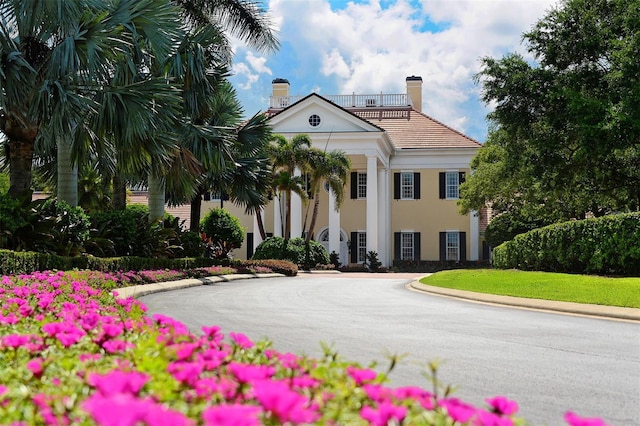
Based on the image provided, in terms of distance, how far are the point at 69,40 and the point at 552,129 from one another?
1669cm

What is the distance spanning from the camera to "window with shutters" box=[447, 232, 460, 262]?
47938 mm

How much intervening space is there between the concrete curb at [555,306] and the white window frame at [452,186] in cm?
2965

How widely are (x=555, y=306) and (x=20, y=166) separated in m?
12.6

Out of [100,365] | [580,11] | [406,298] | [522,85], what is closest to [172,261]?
[406,298]

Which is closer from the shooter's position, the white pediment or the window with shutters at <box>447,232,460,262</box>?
the white pediment

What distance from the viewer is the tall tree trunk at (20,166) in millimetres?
17764

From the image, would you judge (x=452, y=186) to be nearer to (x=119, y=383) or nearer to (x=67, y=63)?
(x=67, y=63)

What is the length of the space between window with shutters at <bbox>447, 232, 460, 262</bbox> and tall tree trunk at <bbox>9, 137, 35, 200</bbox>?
3368 centimetres

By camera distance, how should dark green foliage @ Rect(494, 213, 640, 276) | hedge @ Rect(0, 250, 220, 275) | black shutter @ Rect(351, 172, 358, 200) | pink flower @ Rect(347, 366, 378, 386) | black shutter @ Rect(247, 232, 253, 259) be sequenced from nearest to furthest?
pink flower @ Rect(347, 366, 378, 386), hedge @ Rect(0, 250, 220, 275), dark green foliage @ Rect(494, 213, 640, 276), black shutter @ Rect(351, 172, 358, 200), black shutter @ Rect(247, 232, 253, 259)

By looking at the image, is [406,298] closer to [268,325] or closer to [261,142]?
[268,325]

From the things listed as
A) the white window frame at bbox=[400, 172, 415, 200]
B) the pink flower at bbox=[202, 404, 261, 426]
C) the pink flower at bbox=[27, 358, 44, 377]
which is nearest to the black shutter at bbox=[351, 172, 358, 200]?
the white window frame at bbox=[400, 172, 415, 200]

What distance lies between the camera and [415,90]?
190 feet

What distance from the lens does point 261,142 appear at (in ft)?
96.0

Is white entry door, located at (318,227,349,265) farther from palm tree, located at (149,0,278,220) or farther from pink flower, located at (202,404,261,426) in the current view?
pink flower, located at (202,404,261,426)
